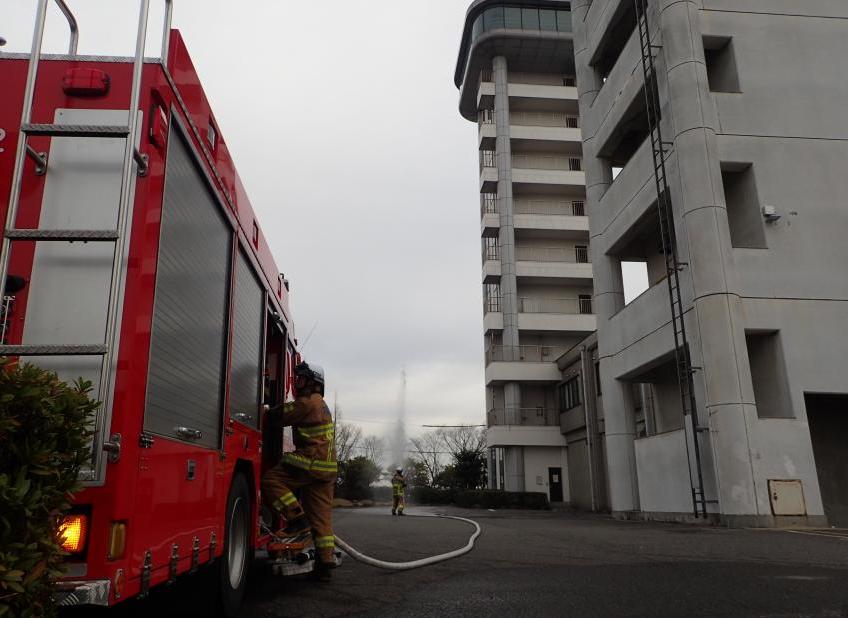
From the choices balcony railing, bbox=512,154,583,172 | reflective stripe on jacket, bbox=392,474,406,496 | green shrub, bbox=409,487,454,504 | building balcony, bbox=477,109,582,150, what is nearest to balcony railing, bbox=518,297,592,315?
balcony railing, bbox=512,154,583,172

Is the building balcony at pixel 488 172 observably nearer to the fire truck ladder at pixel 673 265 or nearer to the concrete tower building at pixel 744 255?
the concrete tower building at pixel 744 255

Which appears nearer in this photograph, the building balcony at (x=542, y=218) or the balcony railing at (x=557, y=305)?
the balcony railing at (x=557, y=305)

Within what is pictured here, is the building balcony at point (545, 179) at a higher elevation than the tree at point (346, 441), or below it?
higher

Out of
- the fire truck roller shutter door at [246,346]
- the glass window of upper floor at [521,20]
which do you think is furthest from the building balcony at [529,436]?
the fire truck roller shutter door at [246,346]

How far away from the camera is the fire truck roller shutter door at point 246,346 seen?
183 inches

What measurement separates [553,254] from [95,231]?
38.3 m

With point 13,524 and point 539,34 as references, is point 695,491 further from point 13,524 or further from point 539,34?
point 539,34

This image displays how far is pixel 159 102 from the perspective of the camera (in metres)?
3.26

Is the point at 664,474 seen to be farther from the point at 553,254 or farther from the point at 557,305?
the point at 553,254

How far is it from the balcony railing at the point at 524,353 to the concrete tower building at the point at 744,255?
19.0 meters

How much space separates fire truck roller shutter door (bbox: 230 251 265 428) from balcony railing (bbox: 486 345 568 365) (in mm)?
32116

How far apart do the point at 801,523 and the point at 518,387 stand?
79.0ft

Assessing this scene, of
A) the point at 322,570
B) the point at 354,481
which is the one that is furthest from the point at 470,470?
the point at 322,570

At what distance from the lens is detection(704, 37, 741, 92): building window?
52.8 feet
